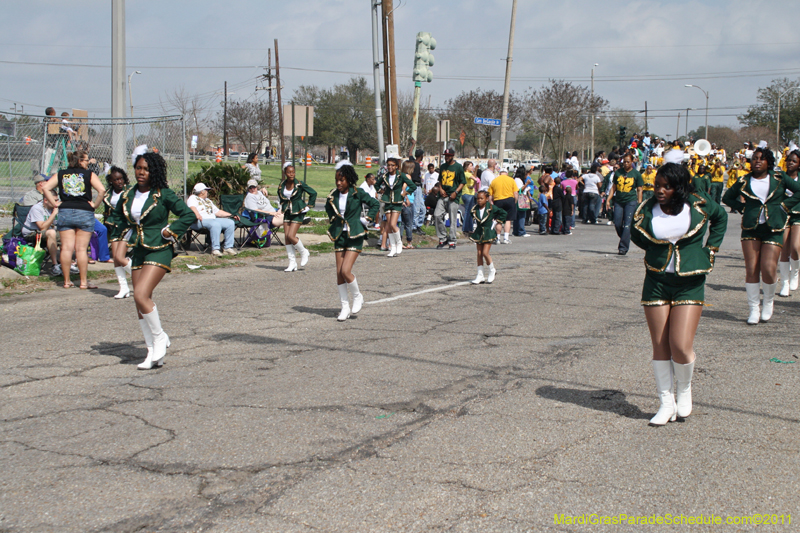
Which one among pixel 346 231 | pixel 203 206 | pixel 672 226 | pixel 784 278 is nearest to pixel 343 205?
pixel 346 231

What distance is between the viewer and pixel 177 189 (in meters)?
15.3

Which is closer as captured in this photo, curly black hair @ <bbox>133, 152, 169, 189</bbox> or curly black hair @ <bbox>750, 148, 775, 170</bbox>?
curly black hair @ <bbox>133, 152, 169, 189</bbox>

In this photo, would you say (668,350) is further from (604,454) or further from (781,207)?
(781,207)

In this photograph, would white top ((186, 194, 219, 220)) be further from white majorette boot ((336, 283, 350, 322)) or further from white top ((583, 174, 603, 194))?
white top ((583, 174, 603, 194))

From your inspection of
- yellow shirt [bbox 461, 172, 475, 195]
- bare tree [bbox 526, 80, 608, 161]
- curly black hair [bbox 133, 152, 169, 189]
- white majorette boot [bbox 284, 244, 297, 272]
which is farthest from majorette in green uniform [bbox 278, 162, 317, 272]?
bare tree [bbox 526, 80, 608, 161]

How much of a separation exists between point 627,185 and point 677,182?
10414 mm

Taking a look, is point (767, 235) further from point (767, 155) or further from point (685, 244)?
point (685, 244)

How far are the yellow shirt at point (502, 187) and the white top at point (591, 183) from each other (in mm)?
6647

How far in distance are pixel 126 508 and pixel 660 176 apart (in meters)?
3.76

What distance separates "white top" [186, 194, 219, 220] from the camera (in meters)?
13.9

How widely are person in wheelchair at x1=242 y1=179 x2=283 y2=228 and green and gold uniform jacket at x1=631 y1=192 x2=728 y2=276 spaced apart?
35.9 feet

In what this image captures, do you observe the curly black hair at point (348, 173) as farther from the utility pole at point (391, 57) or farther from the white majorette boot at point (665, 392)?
the utility pole at point (391, 57)

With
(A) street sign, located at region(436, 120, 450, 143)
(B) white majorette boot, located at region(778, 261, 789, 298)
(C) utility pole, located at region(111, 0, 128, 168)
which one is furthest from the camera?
(A) street sign, located at region(436, 120, 450, 143)

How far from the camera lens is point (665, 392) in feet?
16.6
